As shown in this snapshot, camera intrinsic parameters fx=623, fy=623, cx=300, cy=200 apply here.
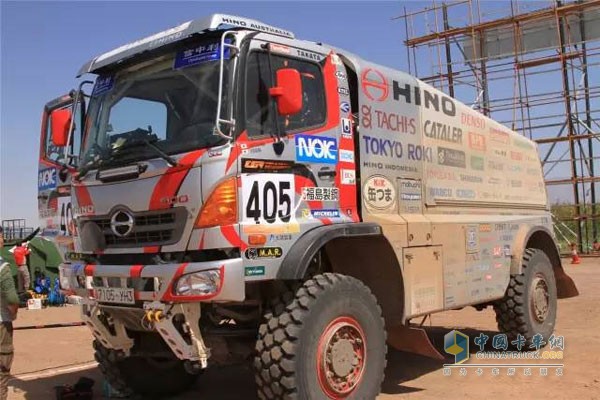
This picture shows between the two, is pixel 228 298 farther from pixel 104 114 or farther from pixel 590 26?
pixel 590 26

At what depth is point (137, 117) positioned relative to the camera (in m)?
5.31

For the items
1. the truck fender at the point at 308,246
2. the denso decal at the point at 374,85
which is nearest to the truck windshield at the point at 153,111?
the truck fender at the point at 308,246

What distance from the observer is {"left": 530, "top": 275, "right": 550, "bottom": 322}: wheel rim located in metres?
8.14

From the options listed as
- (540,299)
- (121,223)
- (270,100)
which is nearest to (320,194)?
(270,100)

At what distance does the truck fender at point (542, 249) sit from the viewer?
7.87 m

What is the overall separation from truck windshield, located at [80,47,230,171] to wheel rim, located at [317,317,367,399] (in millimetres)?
1775

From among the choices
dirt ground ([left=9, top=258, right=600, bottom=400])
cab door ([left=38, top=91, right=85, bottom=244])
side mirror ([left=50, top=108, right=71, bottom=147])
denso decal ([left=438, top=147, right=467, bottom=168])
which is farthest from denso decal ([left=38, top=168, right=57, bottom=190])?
denso decal ([left=438, top=147, right=467, bottom=168])

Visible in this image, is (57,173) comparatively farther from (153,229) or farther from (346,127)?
(346,127)

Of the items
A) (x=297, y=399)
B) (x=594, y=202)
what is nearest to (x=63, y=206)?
(x=297, y=399)

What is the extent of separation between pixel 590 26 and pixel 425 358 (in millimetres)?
19812

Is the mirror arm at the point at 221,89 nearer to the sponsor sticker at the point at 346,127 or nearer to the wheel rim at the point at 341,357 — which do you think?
the sponsor sticker at the point at 346,127

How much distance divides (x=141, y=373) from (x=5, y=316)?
1.40 m

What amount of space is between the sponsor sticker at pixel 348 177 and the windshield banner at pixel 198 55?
4.91 feet

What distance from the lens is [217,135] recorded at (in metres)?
4.56
